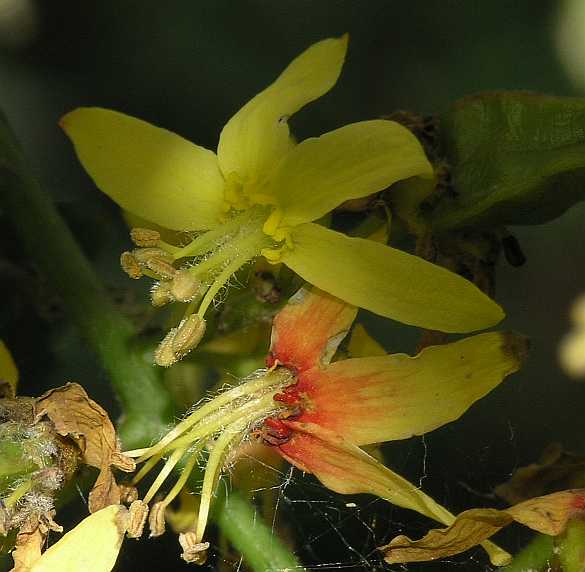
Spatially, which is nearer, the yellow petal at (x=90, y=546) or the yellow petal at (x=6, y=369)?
the yellow petal at (x=90, y=546)

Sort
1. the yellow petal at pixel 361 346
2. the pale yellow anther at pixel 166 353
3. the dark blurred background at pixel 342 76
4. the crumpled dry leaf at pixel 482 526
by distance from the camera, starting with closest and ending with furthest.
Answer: the crumpled dry leaf at pixel 482 526 → the pale yellow anther at pixel 166 353 → the yellow petal at pixel 361 346 → the dark blurred background at pixel 342 76

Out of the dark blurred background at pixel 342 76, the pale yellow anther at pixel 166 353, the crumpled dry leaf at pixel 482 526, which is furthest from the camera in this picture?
the dark blurred background at pixel 342 76

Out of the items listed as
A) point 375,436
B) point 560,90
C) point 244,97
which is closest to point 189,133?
point 244,97

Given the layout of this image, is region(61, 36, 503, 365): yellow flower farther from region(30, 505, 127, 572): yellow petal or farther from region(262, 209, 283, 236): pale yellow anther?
region(30, 505, 127, 572): yellow petal

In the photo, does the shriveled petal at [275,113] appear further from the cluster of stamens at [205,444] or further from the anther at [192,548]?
the anther at [192,548]

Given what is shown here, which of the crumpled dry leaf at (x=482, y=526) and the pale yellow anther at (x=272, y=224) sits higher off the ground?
the pale yellow anther at (x=272, y=224)

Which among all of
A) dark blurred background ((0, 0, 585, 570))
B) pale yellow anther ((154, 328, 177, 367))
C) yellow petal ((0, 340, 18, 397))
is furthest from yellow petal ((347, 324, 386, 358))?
dark blurred background ((0, 0, 585, 570))

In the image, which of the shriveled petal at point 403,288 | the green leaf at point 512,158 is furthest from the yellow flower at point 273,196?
the green leaf at point 512,158

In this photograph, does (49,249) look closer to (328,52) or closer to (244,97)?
(328,52)
